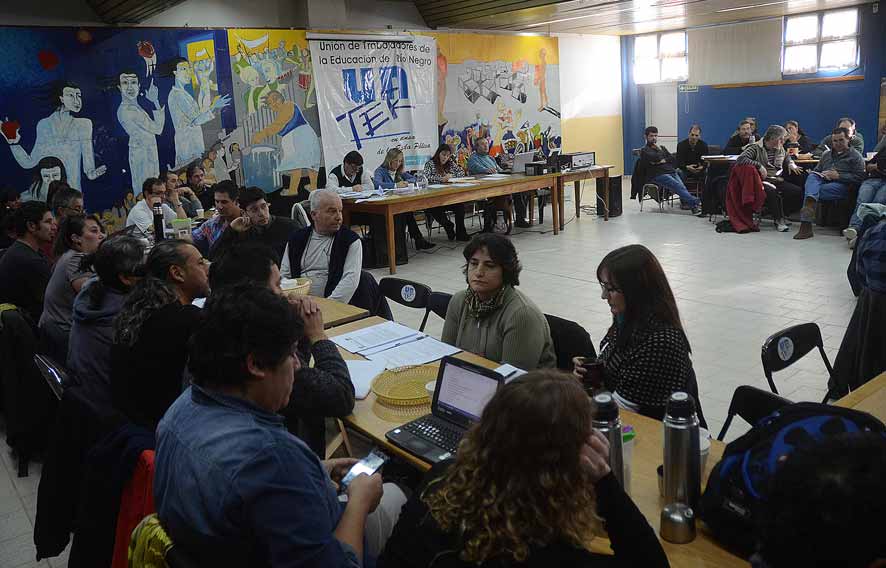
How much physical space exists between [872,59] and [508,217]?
22.5 feet

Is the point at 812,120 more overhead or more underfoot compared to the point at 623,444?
more overhead

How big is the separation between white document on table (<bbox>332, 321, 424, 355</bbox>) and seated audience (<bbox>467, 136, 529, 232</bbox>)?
6515 mm

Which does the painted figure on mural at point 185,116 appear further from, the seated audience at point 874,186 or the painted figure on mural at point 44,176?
the seated audience at point 874,186

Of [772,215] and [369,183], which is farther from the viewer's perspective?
[772,215]

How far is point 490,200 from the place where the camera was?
9945mm

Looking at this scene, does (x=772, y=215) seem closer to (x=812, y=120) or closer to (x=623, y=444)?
(x=812, y=120)

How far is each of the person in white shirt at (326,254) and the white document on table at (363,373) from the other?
1.40 metres

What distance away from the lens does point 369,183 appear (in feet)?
29.1

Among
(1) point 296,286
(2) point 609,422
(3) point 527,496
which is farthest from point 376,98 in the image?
(3) point 527,496

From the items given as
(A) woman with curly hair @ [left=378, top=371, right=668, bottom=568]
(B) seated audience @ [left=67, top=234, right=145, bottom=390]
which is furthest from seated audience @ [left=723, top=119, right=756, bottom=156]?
(A) woman with curly hair @ [left=378, top=371, right=668, bottom=568]

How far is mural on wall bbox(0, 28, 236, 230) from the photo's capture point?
7441 mm

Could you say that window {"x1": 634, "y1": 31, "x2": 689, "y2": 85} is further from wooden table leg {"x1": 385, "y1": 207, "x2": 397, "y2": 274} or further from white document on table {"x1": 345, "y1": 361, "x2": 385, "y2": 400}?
white document on table {"x1": 345, "y1": 361, "x2": 385, "y2": 400}

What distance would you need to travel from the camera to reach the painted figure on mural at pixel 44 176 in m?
7.59

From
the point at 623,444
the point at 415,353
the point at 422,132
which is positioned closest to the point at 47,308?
the point at 415,353
